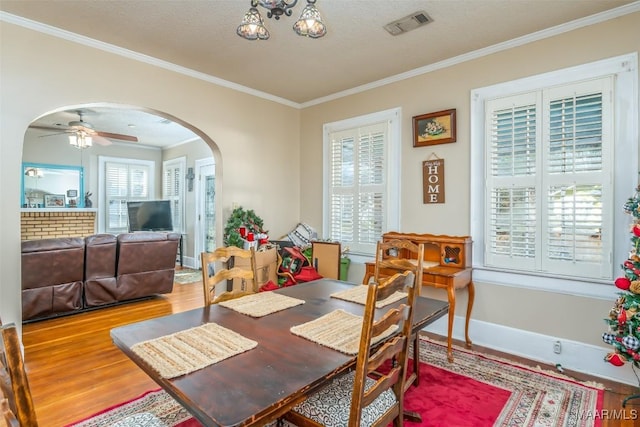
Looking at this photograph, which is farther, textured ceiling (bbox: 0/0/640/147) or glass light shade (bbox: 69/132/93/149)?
glass light shade (bbox: 69/132/93/149)

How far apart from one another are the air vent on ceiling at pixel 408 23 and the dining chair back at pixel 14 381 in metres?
3.04

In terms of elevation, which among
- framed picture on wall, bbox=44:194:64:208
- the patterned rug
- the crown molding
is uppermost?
the crown molding

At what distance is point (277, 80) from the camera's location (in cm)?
408

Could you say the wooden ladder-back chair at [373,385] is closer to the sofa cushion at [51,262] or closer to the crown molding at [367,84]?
the crown molding at [367,84]

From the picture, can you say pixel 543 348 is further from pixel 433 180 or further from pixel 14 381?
pixel 14 381

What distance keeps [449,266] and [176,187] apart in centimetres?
653

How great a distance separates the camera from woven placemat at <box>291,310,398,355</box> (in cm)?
144

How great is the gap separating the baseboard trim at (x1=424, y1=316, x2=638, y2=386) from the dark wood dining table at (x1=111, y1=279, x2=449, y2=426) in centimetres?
164

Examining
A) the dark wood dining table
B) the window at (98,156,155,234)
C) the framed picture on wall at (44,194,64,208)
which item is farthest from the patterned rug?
the dark wood dining table

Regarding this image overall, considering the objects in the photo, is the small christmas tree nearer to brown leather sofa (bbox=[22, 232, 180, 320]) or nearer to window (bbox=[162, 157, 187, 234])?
brown leather sofa (bbox=[22, 232, 180, 320])

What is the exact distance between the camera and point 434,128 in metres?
3.60

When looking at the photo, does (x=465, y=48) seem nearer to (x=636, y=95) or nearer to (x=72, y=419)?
(x=636, y=95)

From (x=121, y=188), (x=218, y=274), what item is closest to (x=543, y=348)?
(x=218, y=274)

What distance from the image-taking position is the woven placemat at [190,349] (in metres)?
1.24
